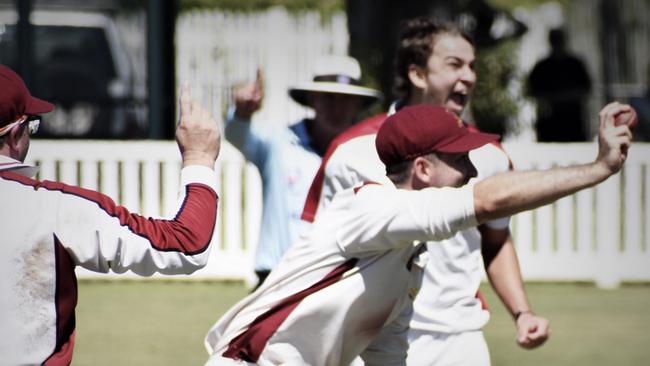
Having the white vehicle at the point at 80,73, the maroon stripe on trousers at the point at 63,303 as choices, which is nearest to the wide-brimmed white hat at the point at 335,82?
the maroon stripe on trousers at the point at 63,303

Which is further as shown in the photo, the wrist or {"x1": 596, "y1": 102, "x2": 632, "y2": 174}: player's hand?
the wrist

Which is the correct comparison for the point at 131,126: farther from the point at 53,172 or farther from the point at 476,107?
the point at 476,107

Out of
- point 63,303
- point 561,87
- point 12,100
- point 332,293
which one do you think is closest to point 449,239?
point 332,293

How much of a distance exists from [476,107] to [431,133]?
621 inches

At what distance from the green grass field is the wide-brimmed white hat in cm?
178

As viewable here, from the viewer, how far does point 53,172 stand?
11492 millimetres

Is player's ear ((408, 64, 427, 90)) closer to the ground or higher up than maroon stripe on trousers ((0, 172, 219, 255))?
higher up

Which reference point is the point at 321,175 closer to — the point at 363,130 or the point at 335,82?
the point at 363,130

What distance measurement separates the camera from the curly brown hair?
5.28m

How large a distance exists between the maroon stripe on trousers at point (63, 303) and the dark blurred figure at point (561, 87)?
1233 centimetres

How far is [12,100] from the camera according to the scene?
3188mm

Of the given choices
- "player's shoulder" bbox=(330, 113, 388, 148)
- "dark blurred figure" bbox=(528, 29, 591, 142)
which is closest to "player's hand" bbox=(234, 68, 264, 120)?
"player's shoulder" bbox=(330, 113, 388, 148)

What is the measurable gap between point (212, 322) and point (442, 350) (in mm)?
4862

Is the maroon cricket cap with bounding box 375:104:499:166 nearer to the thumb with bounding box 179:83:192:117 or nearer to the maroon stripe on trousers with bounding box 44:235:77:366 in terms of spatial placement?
the thumb with bounding box 179:83:192:117
